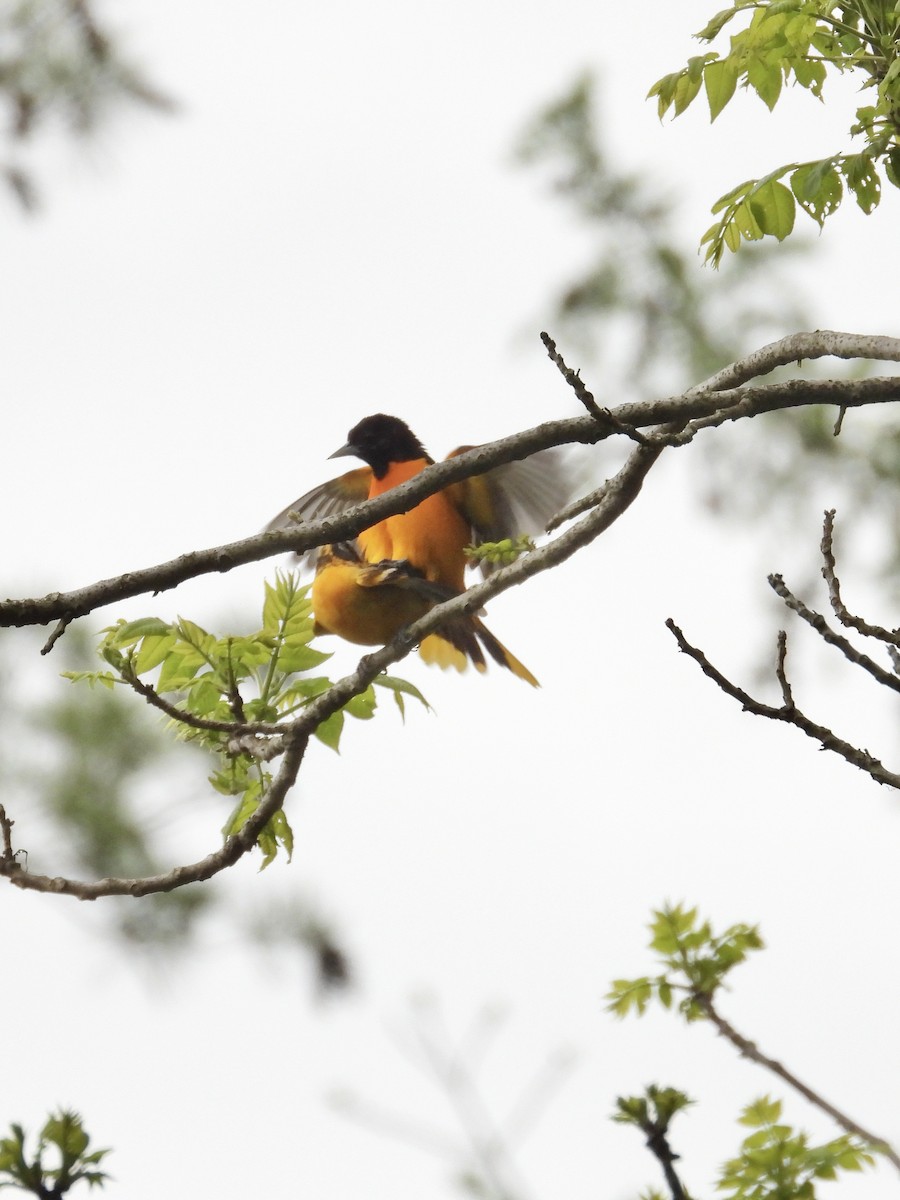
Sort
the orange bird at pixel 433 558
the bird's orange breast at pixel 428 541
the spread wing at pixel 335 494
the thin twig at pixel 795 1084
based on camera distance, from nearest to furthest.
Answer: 1. the thin twig at pixel 795 1084
2. the orange bird at pixel 433 558
3. the bird's orange breast at pixel 428 541
4. the spread wing at pixel 335 494

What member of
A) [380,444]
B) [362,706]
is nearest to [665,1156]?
[362,706]

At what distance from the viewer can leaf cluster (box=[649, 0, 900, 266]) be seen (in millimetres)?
2088

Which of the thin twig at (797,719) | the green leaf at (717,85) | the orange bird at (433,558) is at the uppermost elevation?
the orange bird at (433,558)

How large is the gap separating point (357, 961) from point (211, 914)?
3.47ft

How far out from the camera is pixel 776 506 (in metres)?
7.83

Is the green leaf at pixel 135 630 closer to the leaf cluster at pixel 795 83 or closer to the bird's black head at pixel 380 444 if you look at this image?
the leaf cluster at pixel 795 83

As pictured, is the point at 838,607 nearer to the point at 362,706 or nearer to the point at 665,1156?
the point at 665,1156

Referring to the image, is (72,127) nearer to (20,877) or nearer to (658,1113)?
(20,877)

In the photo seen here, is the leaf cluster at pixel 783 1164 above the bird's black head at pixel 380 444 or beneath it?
beneath

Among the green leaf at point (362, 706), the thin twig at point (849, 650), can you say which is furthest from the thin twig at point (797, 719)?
the green leaf at point (362, 706)

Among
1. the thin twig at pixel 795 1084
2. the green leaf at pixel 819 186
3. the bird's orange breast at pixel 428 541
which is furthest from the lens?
the bird's orange breast at pixel 428 541

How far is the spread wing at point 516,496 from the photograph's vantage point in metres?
3.97

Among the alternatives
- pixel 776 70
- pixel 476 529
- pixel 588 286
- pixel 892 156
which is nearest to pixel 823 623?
pixel 892 156

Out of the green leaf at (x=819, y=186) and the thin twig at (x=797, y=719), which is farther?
the green leaf at (x=819, y=186)
